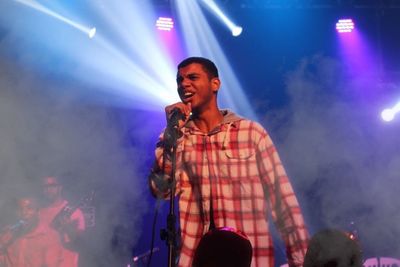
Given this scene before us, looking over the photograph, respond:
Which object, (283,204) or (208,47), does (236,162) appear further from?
(208,47)

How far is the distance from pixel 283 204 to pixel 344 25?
6259 millimetres

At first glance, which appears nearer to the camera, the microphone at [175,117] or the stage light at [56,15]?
the microphone at [175,117]

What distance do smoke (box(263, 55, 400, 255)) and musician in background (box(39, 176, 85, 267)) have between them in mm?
3456

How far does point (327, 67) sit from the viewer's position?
8.41 m

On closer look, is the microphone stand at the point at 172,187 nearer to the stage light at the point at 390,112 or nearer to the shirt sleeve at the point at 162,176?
the shirt sleeve at the point at 162,176

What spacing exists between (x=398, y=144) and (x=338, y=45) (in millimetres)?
1928

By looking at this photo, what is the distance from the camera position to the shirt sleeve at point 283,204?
117 inches

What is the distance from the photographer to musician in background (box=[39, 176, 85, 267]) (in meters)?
6.45

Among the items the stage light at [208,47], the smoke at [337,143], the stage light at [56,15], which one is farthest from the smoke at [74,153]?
the smoke at [337,143]

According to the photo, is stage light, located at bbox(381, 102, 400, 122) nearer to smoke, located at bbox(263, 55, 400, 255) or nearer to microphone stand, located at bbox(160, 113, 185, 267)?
smoke, located at bbox(263, 55, 400, 255)

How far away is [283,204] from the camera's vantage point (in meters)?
3.07

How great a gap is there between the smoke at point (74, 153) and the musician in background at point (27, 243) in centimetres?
23

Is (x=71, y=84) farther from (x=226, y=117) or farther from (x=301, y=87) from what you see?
(x=226, y=117)

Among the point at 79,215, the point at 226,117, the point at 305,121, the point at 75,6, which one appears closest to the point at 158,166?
the point at 226,117
